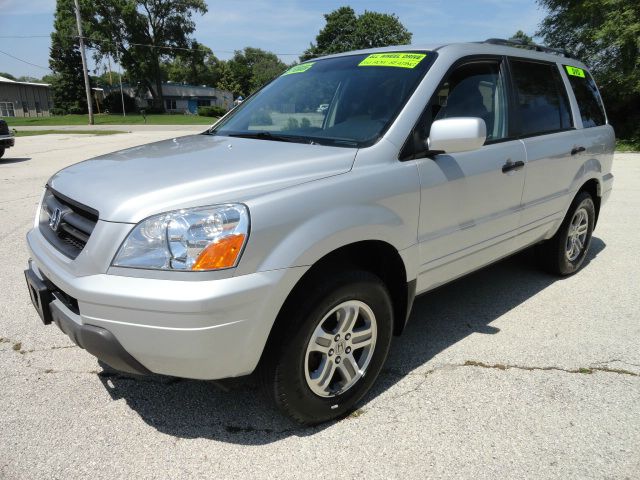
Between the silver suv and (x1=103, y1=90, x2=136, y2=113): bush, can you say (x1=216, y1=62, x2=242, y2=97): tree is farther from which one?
the silver suv

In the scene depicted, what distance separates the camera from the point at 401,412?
8.53 ft

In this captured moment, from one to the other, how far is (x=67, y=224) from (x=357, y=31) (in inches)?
3204

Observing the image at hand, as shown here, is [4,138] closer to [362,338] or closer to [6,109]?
[362,338]

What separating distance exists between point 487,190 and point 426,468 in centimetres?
170

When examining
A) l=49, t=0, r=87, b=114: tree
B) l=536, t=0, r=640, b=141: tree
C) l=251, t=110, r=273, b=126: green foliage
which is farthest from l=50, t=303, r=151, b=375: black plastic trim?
l=49, t=0, r=87, b=114: tree

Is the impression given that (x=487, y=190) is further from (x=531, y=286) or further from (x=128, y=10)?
(x=128, y=10)

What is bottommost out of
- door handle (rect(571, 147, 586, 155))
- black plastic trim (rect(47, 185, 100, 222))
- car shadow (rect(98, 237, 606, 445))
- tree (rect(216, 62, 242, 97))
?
car shadow (rect(98, 237, 606, 445))

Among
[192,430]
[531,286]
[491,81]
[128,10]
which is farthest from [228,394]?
[128,10]

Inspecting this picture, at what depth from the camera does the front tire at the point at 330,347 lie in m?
2.21

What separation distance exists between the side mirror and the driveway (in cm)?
132

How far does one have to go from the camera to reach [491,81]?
3.35m

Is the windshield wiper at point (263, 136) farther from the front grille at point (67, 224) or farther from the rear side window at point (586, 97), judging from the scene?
the rear side window at point (586, 97)

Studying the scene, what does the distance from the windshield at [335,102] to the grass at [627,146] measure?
17.7m

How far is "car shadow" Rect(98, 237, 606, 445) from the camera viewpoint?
2461 millimetres
